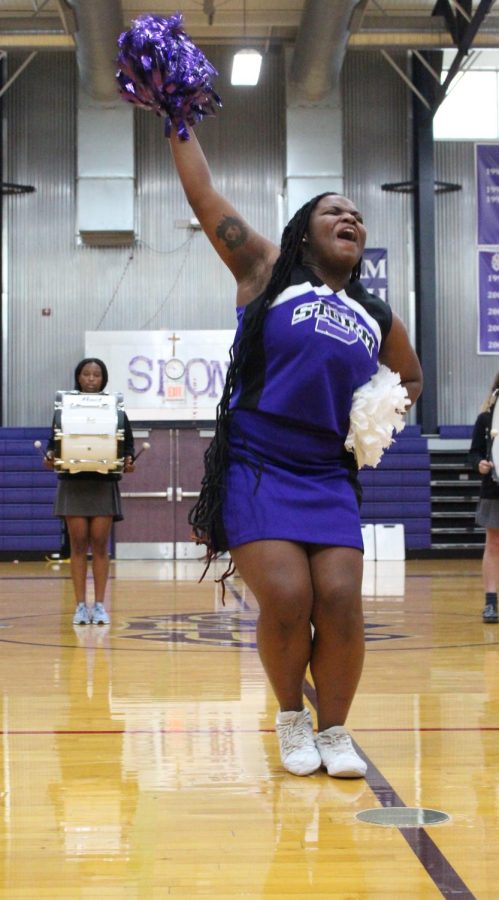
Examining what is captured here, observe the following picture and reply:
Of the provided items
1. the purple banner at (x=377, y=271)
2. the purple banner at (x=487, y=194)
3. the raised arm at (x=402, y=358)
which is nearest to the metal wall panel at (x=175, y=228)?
the purple banner at (x=377, y=271)

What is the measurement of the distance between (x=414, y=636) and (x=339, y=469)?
367 cm

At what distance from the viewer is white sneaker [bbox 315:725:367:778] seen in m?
3.30

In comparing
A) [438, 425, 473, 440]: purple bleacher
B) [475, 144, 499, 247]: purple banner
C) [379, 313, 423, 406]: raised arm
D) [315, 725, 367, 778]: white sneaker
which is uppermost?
[475, 144, 499, 247]: purple banner

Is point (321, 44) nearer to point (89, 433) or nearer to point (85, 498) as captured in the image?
point (89, 433)

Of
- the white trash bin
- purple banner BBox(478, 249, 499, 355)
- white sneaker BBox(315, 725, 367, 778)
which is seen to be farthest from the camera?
purple banner BBox(478, 249, 499, 355)

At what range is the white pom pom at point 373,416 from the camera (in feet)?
11.4

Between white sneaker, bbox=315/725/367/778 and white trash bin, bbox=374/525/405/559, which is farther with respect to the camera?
white trash bin, bbox=374/525/405/559

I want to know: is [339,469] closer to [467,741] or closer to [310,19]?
[467,741]

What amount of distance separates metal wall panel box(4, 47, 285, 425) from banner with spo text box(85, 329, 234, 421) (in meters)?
1.33

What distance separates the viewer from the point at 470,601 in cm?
952

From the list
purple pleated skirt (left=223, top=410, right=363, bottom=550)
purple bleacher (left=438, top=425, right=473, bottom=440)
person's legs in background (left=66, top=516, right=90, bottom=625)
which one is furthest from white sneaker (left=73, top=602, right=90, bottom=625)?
purple bleacher (left=438, top=425, right=473, bottom=440)

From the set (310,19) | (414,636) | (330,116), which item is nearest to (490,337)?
(330,116)

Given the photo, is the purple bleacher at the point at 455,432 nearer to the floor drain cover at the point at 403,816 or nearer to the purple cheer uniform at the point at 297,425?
the purple cheer uniform at the point at 297,425

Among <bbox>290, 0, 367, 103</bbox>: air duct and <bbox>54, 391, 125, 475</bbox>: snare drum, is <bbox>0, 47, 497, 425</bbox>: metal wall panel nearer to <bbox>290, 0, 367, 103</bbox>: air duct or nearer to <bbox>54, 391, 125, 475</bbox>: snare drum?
<bbox>290, 0, 367, 103</bbox>: air duct
